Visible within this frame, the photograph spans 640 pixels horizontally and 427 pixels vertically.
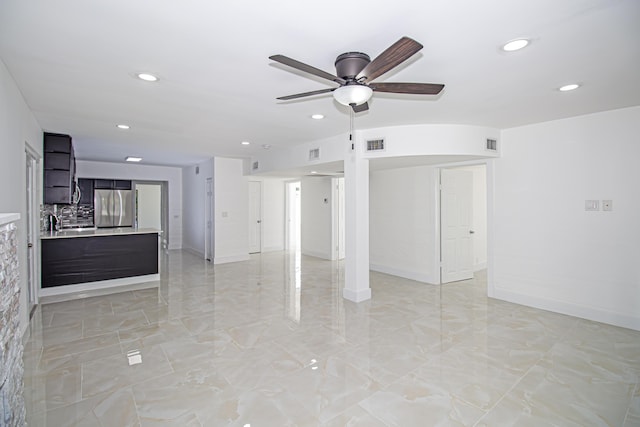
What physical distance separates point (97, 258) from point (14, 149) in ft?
7.95

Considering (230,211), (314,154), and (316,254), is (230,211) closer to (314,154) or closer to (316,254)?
(316,254)

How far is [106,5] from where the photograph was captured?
5.95ft

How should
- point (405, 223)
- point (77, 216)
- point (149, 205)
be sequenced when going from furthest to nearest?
1. point (149, 205)
2. point (77, 216)
3. point (405, 223)

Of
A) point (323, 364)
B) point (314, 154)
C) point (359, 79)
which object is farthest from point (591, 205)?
point (314, 154)

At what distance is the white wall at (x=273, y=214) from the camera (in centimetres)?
949

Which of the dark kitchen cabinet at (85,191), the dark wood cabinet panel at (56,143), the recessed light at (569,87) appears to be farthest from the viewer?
the dark kitchen cabinet at (85,191)

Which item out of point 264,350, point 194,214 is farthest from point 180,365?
point 194,214

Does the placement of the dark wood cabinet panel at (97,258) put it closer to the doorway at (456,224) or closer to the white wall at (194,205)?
the white wall at (194,205)

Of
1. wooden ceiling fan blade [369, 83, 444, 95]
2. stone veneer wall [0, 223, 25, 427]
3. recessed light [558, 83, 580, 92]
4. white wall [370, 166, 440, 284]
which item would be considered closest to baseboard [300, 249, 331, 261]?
white wall [370, 166, 440, 284]

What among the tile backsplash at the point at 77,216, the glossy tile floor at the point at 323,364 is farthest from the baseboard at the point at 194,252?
the glossy tile floor at the point at 323,364

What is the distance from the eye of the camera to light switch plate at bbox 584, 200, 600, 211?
391cm

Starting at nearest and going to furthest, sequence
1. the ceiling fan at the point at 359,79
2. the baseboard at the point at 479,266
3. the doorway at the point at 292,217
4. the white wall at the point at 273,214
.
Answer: the ceiling fan at the point at 359,79, the baseboard at the point at 479,266, the white wall at the point at 273,214, the doorway at the point at 292,217

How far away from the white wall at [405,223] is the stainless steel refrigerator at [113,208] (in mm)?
6903

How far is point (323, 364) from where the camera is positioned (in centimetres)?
291
